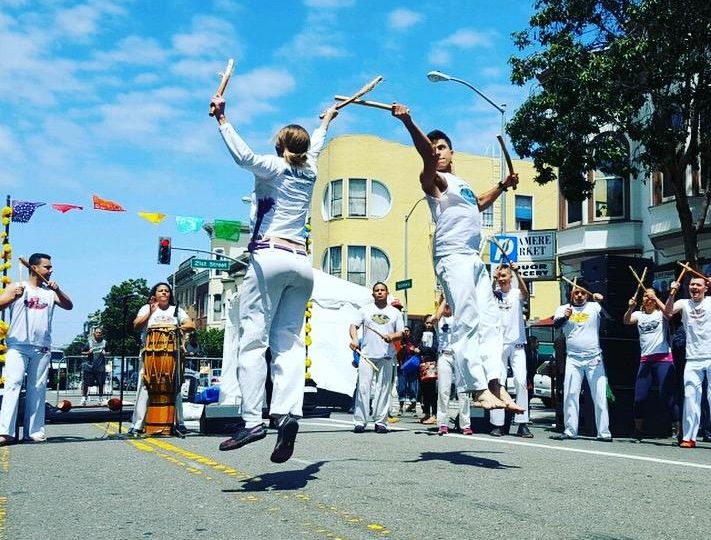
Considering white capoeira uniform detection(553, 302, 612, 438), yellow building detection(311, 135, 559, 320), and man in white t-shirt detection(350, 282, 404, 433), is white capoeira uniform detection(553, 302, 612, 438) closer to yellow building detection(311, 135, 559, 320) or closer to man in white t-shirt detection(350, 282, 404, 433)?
man in white t-shirt detection(350, 282, 404, 433)

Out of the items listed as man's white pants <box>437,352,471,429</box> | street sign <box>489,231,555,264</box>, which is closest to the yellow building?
street sign <box>489,231,555,264</box>

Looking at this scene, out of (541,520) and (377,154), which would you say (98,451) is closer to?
(541,520)

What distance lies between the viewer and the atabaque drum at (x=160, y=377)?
9711 mm

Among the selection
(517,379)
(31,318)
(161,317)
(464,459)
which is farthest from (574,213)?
(464,459)

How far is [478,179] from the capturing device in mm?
51562

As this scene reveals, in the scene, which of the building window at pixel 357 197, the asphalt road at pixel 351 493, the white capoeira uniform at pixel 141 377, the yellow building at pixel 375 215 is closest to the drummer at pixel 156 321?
the white capoeira uniform at pixel 141 377

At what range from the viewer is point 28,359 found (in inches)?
352

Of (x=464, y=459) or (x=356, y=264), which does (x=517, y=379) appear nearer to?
(x=464, y=459)

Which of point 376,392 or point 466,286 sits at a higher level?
point 466,286

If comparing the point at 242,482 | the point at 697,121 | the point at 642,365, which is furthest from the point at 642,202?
the point at 242,482

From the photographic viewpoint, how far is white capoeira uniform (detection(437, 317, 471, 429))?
392 inches

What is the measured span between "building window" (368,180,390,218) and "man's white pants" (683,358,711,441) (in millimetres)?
39308

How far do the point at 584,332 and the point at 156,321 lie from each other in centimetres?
555

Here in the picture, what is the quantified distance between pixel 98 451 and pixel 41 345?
2.25 meters
